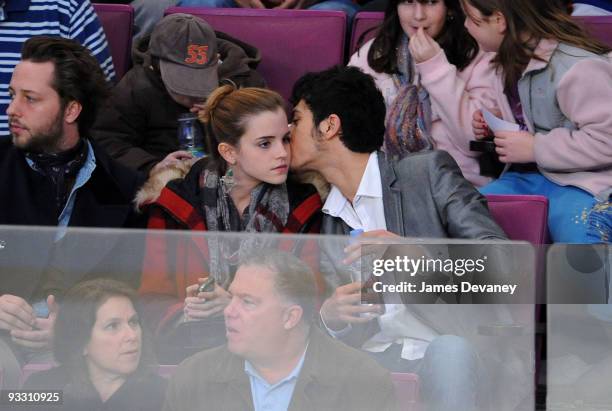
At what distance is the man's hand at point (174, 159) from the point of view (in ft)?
10.9

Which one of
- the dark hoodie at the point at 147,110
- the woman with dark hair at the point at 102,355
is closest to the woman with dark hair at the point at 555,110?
the dark hoodie at the point at 147,110

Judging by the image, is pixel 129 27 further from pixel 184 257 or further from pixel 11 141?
pixel 184 257

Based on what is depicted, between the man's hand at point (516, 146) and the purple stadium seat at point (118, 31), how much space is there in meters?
1.37

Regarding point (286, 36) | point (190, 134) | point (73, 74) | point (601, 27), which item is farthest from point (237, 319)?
point (601, 27)

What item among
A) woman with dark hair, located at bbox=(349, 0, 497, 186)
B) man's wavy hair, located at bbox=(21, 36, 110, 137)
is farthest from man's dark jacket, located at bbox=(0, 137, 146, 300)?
woman with dark hair, located at bbox=(349, 0, 497, 186)

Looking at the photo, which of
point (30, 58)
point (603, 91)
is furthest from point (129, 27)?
point (603, 91)

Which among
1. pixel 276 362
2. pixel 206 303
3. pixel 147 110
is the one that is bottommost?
pixel 147 110

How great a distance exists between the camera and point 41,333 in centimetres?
261

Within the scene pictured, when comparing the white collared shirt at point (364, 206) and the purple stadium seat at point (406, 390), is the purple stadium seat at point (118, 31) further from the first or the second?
the purple stadium seat at point (406, 390)

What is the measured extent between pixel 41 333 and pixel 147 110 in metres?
1.41

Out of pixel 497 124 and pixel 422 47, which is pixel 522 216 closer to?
pixel 497 124

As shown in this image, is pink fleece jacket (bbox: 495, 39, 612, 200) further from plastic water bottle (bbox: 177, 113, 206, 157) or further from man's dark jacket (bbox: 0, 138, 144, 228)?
man's dark jacket (bbox: 0, 138, 144, 228)

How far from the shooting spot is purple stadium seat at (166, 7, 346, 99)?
420cm

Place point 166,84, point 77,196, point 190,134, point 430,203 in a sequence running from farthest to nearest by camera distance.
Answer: point 166,84
point 190,134
point 77,196
point 430,203
